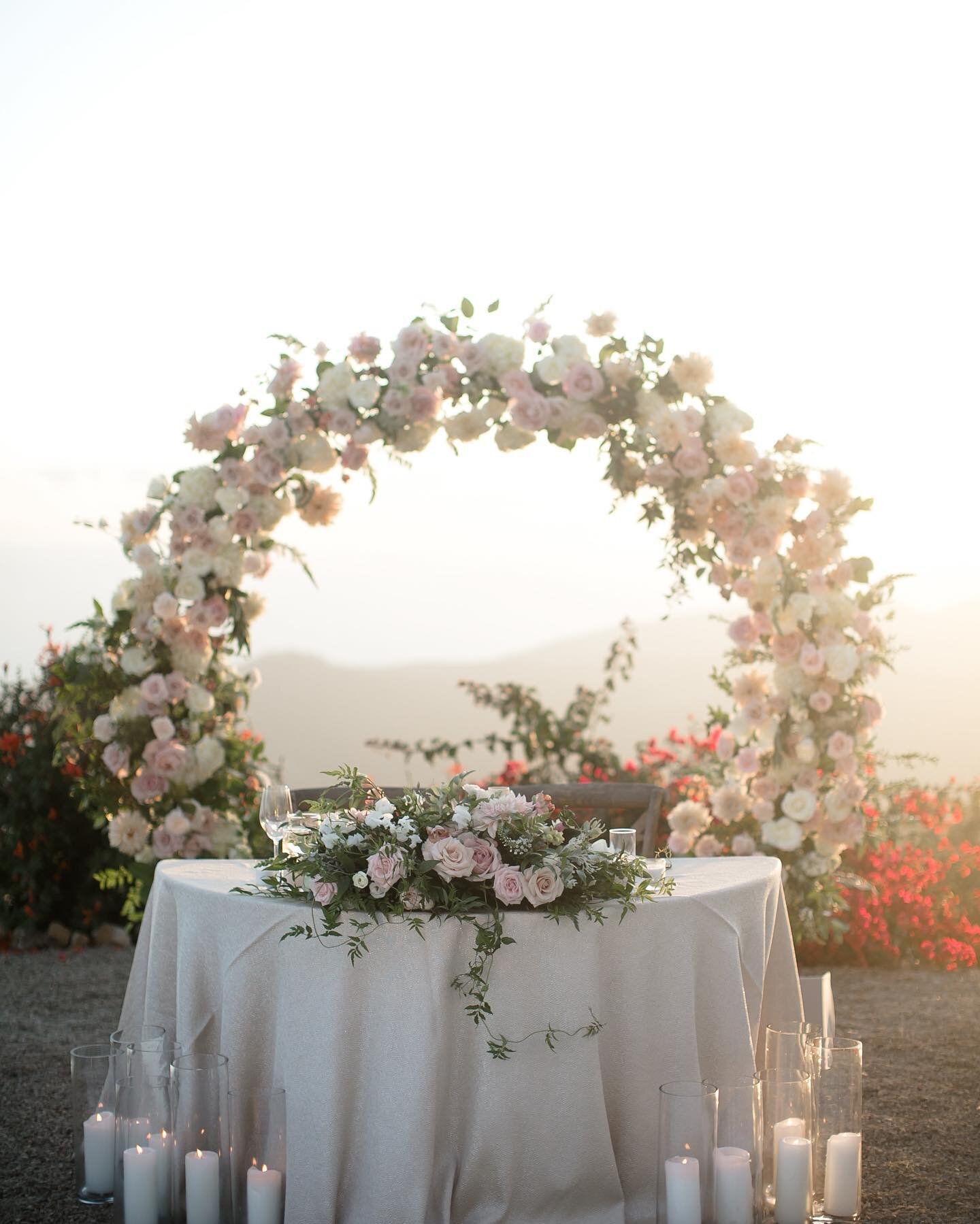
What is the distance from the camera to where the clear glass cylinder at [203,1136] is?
10.1ft

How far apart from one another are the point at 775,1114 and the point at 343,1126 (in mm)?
1073

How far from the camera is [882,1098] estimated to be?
4539mm

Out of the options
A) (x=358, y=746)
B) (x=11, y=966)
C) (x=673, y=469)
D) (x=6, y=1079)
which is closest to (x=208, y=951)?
(x=6, y=1079)

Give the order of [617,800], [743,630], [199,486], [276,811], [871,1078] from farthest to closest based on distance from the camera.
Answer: [199,486], [743,630], [617,800], [871,1078], [276,811]

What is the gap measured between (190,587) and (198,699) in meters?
0.53

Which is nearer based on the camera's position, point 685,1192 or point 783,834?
point 685,1192

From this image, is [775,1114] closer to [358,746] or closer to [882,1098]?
[882,1098]

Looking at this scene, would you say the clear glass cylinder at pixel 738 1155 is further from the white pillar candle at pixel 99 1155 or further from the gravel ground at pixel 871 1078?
the white pillar candle at pixel 99 1155

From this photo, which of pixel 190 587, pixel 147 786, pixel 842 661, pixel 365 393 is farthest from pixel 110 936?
pixel 842 661

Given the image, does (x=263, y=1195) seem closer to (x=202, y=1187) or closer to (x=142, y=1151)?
(x=202, y=1187)

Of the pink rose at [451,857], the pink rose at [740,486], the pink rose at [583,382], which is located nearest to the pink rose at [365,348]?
the pink rose at [583,382]

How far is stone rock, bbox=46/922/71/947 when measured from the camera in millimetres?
7461

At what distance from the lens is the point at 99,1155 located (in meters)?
3.55

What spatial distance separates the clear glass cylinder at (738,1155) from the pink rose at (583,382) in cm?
291
